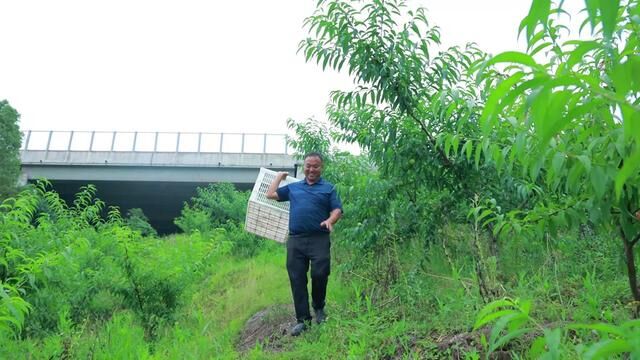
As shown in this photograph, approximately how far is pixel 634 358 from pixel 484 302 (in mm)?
3344

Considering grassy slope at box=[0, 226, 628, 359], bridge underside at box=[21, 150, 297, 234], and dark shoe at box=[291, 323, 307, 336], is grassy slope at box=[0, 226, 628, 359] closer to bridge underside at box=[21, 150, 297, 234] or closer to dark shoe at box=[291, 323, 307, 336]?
dark shoe at box=[291, 323, 307, 336]

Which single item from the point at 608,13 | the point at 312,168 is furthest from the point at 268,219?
the point at 608,13

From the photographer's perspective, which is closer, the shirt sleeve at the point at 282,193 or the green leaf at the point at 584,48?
the green leaf at the point at 584,48

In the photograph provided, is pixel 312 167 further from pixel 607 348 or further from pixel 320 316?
pixel 607 348

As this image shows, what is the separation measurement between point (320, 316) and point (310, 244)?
67 centimetres

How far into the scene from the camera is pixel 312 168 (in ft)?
17.5

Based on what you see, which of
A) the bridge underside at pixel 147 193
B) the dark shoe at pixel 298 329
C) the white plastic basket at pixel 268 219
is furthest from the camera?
the bridge underside at pixel 147 193

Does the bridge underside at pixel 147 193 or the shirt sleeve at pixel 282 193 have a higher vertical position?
the bridge underside at pixel 147 193

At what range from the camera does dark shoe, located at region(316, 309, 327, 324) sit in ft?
16.8

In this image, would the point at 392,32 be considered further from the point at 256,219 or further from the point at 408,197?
the point at 256,219

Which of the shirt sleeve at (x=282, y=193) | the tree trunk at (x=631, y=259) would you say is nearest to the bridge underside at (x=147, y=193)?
the shirt sleeve at (x=282, y=193)

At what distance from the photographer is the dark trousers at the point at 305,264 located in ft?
16.8

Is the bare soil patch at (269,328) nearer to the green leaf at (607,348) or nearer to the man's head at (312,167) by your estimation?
A: the man's head at (312,167)

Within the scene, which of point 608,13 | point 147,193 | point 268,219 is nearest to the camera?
point 608,13
